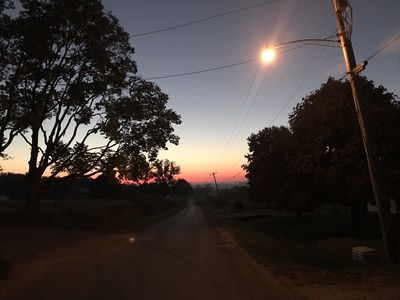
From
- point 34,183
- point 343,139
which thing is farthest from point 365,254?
point 34,183

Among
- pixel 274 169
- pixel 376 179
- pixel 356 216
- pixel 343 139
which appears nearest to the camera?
pixel 376 179

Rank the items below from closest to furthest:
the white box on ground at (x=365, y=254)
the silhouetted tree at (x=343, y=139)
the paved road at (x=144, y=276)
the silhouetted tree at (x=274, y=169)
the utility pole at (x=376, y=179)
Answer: the paved road at (x=144, y=276) → the utility pole at (x=376, y=179) → the white box on ground at (x=365, y=254) → the silhouetted tree at (x=343, y=139) → the silhouetted tree at (x=274, y=169)

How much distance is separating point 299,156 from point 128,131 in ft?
45.1

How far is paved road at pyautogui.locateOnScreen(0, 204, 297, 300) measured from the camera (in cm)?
927

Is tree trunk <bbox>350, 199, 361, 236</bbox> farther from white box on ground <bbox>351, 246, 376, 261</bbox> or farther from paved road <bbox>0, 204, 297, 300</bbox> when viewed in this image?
paved road <bbox>0, 204, 297, 300</bbox>

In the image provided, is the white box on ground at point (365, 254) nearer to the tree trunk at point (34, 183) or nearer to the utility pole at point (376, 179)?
the utility pole at point (376, 179)

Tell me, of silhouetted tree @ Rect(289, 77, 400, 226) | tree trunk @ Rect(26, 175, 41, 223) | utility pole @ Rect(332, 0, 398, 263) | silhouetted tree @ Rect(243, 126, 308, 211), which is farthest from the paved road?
silhouetted tree @ Rect(243, 126, 308, 211)

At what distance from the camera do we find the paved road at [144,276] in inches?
365

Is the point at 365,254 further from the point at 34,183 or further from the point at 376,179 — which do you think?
the point at 34,183

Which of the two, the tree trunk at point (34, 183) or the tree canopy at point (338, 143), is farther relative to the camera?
the tree trunk at point (34, 183)

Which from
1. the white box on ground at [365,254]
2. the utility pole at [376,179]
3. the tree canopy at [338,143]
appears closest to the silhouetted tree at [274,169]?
the tree canopy at [338,143]

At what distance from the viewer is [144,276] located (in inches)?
451

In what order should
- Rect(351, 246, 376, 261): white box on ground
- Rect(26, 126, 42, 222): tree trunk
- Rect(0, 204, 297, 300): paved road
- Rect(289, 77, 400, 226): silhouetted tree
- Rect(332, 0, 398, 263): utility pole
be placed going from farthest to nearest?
1. Rect(26, 126, 42, 222): tree trunk
2. Rect(289, 77, 400, 226): silhouetted tree
3. Rect(351, 246, 376, 261): white box on ground
4. Rect(332, 0, 398, 263): utility pole
5. Rect(0, 204, 297, 300): paved road

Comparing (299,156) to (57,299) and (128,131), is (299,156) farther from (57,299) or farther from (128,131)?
(57,299)
